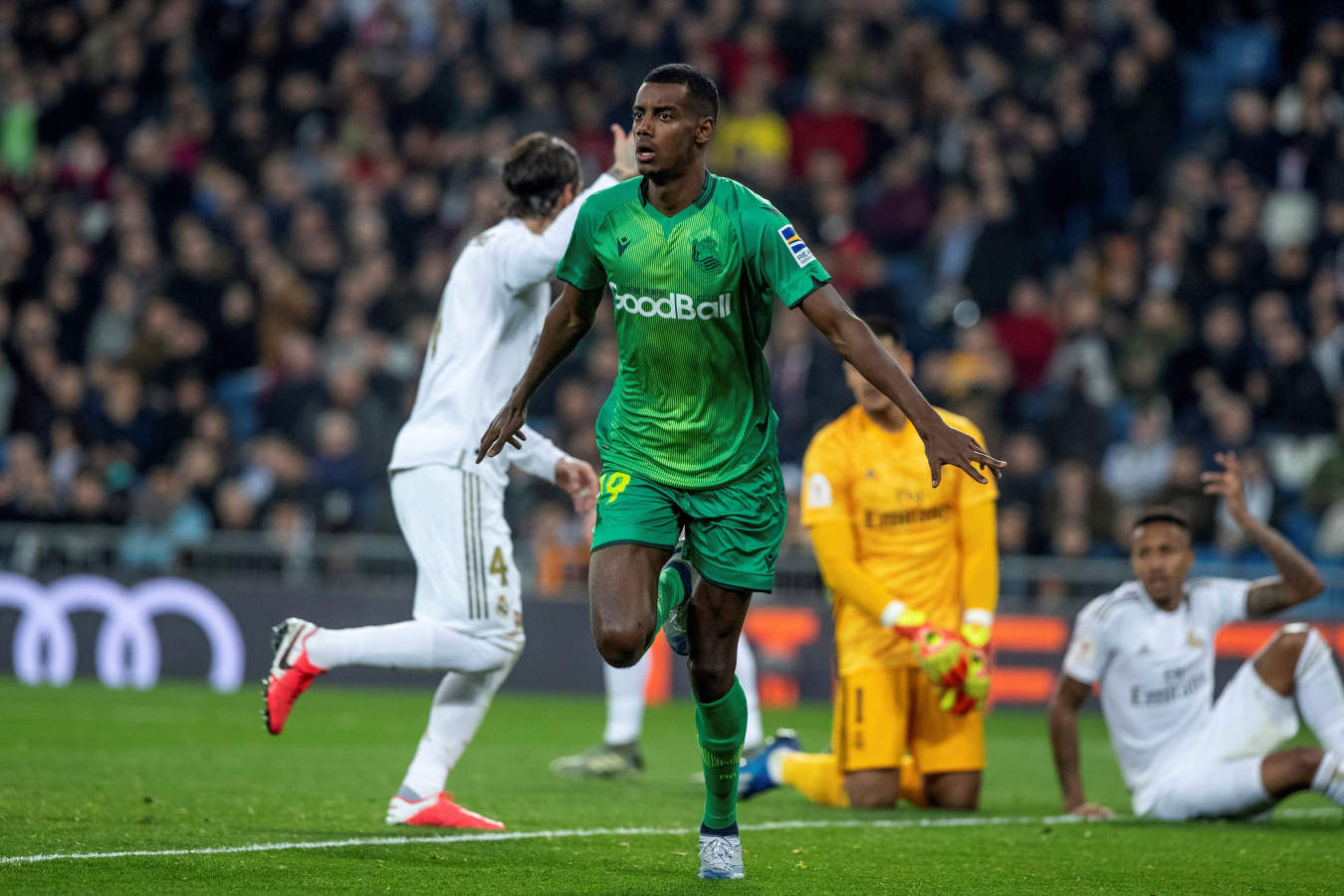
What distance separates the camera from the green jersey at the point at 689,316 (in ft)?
18.3

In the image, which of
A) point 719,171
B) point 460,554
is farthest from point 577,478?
point 719,171

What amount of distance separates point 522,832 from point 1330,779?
132 inches

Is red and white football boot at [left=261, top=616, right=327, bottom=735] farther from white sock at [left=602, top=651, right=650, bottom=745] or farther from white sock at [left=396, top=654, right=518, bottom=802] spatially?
white sock at [left=602, top=651, right=650, bottom=745]

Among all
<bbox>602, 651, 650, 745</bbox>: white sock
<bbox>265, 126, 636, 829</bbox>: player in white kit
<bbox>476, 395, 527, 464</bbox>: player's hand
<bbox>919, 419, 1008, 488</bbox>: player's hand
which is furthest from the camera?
<bbox>602, 651, 650, 745</bbox>: white sock

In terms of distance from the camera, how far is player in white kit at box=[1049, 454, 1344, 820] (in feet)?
25.0

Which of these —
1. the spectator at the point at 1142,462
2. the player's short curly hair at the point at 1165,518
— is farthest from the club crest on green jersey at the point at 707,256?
the spectator at the point at 1142,462

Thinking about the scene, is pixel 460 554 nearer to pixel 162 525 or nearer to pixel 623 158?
pixel 623 158

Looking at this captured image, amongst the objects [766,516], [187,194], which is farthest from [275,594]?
[766,516]

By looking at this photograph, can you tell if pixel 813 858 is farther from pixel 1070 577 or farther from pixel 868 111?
pixel 868 111

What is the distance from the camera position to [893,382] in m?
5.24

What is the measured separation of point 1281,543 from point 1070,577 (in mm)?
7021

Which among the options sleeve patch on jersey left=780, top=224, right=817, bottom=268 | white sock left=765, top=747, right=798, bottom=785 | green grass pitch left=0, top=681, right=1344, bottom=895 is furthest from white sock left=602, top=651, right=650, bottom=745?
sleeve patch on jersey left=780, top=224, right=817, bottom=268

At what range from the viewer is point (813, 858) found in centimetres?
624

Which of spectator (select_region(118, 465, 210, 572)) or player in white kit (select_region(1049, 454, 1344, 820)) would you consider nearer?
player in white kit (select_region(1049, 454, 1344, 820))
